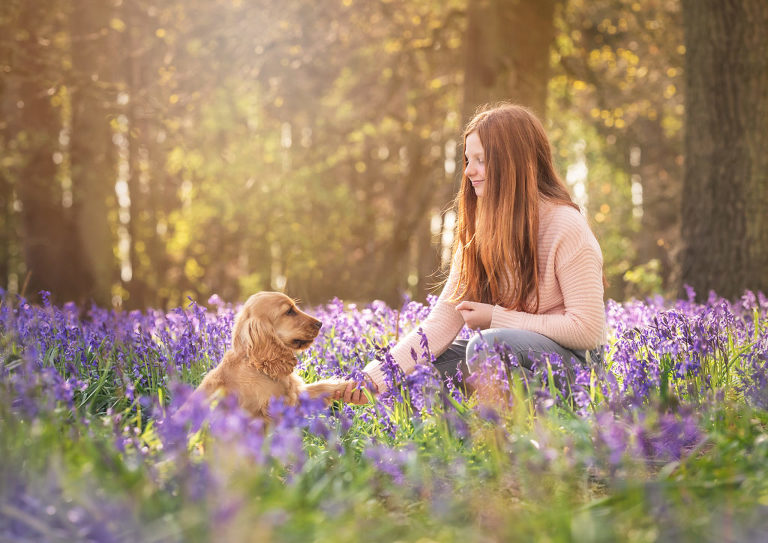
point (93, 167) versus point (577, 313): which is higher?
point (93, 167)

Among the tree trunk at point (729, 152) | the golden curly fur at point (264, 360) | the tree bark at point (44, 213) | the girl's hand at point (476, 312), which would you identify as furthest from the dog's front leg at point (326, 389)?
the tree bark at point (44, 213)

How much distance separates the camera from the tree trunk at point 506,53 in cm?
1080

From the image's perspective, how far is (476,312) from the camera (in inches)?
175

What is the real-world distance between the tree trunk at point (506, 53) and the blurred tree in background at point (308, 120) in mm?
30

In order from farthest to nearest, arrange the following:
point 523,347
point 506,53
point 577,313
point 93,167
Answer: point 93,167
point 506,53
point 577,313
point 523,347

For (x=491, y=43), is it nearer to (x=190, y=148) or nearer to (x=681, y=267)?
(x=681, y=267)

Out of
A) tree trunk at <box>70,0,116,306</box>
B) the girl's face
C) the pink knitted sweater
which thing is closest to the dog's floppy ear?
the pink knitted sweater

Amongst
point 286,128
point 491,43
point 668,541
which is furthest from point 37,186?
point 668,541

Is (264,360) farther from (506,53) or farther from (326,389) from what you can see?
(506,53)

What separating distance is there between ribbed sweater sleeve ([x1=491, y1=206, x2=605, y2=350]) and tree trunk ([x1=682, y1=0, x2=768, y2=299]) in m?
4.58

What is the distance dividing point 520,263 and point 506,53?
23.3ft

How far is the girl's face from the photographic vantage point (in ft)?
15.2

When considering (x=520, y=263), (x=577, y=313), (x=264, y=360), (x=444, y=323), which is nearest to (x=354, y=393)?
(x=264, y=360)

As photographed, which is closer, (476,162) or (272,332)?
(272,332)
